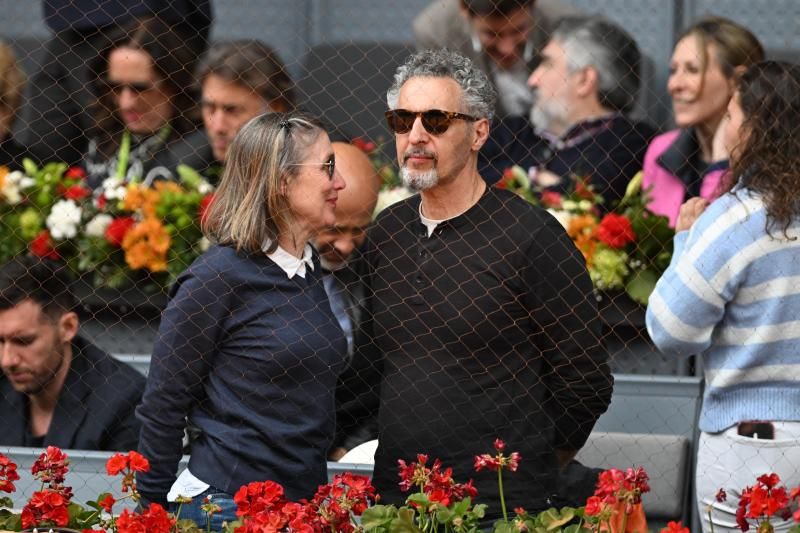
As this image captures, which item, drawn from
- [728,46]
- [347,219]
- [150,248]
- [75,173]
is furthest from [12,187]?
[728,46]

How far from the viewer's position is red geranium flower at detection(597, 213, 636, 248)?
4.25 m

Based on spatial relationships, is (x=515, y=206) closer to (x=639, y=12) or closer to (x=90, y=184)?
(x=90, y=184)

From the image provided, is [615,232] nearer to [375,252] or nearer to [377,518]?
[375,252]

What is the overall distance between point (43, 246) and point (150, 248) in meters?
0.36

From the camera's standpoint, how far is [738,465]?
3316 millimetres

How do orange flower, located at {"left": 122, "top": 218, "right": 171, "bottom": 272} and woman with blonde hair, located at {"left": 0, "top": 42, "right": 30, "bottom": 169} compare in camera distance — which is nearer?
orange flower, located at {"left": 122, "top": 218, "right": 171, "bottom": 272}

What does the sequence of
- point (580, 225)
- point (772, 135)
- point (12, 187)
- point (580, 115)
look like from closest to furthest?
1. point (772, 135)
2. point (580, 225)
3. point (12, 187)
4. point (580, 115)

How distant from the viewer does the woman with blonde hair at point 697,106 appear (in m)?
4.49

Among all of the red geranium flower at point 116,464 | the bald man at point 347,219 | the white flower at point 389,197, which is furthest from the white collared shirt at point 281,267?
the white flower at point 389,197

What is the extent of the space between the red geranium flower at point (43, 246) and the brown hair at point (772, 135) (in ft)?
6.93

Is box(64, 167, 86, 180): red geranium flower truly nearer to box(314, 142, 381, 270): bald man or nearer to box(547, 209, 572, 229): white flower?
box(314, 142, 381, 270): bald man

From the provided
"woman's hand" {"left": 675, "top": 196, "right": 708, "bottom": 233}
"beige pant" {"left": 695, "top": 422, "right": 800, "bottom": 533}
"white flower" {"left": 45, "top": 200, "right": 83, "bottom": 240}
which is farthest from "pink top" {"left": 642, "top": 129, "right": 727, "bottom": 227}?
"white flower" {"left": 45, "top": 200, "right": 83, "bottom": 240}

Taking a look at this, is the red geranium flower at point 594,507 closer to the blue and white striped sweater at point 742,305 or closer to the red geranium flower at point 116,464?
the blue and white striped sweater at point 742,305

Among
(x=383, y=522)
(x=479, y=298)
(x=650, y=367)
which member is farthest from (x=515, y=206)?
(x=650, y=367)
